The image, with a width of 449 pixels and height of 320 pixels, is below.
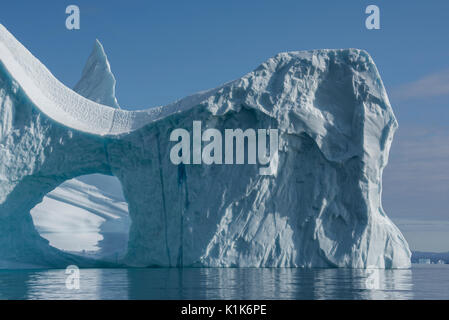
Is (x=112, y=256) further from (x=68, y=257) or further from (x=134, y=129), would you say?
(x=134, y=129)

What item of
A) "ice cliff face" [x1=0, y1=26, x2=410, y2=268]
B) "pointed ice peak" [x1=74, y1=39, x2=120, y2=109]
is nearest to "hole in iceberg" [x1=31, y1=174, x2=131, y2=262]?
"pointed ice peak" [x1=74, y1=39, x2=120, y2=109]

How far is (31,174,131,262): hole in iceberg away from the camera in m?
28.0

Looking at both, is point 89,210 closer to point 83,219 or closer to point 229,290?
point 83,219

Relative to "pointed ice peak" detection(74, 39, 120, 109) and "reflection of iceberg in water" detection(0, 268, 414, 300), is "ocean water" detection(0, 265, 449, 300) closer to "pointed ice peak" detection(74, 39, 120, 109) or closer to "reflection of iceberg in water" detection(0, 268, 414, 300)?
"reflection of iceberg in water" detection(0, 268, 414, 300)

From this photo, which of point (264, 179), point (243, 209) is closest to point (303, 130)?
point (264, 179)

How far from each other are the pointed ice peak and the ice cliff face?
35.2ft

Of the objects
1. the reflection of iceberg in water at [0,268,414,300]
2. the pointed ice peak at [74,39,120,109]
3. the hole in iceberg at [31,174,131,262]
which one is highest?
the pointed ice peak at [74,39,120,109]

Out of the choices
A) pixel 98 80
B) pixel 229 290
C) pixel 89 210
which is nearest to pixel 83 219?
pixel 89 210

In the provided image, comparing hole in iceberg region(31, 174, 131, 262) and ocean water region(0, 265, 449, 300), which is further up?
hole in iceberg region(31, 174, 131, 262)

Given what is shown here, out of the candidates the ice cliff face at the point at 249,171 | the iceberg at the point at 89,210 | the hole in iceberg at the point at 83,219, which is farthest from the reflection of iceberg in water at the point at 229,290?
the iceberg at the point at 89,210

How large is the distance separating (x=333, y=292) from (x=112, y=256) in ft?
40.6

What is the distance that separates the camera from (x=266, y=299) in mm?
8695

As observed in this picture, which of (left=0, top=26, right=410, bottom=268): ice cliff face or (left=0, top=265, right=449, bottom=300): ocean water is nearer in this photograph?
(left=0, top=265, right=449, bottom=300): ocean water

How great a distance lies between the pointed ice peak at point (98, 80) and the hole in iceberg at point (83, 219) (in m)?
5.59
